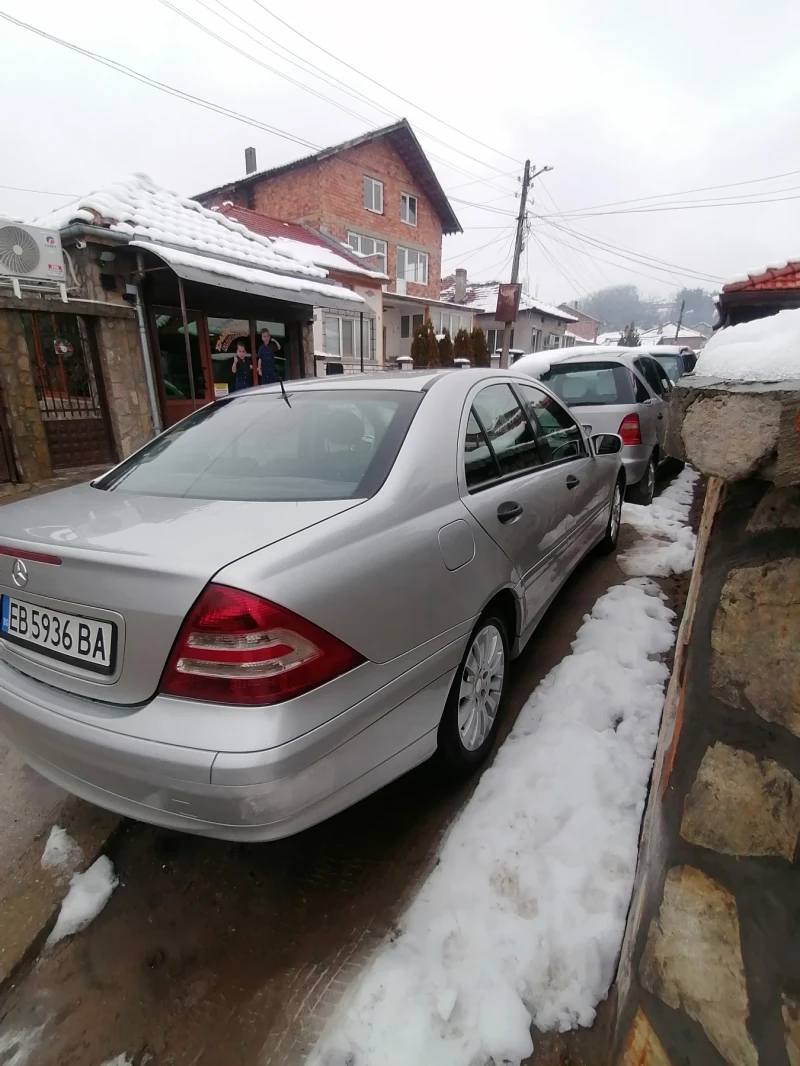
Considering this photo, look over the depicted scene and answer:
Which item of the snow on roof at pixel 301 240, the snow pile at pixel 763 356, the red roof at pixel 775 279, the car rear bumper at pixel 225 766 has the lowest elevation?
the car rear bumper at pixel 225 766

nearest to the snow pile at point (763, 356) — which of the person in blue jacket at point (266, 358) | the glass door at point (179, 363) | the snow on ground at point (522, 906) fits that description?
the snow on ground at point (522, 906)

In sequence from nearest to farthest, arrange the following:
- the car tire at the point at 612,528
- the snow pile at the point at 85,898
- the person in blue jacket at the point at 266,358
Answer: the snow pile at the point at 85,898
the car tire at the point at 612,528
the person in blue jacket at the point at 266,358

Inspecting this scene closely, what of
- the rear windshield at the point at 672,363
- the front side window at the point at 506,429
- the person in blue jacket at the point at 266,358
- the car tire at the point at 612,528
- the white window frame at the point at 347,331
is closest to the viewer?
the front side window at the point at 506,429

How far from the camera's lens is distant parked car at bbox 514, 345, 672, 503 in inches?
216

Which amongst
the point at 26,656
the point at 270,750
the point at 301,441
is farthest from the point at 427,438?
the point at 26,656

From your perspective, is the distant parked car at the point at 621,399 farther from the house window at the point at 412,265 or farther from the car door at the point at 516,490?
the house window at the point at 412,265

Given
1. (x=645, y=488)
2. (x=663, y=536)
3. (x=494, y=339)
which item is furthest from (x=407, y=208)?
(x=663, y=536)

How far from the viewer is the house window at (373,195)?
21491 mm

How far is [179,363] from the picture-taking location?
364 inches

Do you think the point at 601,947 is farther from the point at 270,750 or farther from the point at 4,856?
the point at 4,856

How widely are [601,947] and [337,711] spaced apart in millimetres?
963

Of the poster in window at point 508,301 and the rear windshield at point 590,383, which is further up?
the poster in window at point 508,301

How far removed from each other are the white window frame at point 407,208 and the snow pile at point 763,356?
25021mm

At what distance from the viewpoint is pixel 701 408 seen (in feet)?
3.34
